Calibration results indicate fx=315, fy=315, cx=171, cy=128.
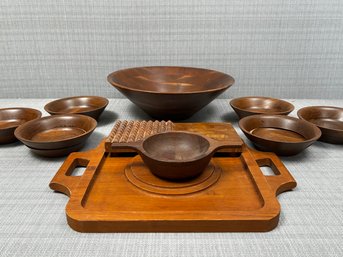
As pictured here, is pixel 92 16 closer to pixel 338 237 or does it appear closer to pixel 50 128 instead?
pixel 50 128

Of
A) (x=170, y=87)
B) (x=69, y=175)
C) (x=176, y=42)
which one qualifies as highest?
(x=176, y=42)

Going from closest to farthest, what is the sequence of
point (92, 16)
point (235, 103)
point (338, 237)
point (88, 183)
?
point (338, 237) < point (88, 183) < point (235, 103) < point (92, 16)

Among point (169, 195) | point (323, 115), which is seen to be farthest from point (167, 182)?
point (323, 115)

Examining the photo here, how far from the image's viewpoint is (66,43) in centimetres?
119

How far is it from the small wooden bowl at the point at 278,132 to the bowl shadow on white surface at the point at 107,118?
42 centimetres

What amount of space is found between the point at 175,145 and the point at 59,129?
13.8 inches

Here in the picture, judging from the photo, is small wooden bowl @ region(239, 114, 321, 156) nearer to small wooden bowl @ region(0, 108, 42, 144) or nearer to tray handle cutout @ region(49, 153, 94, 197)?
tray handle cutout @ region(49, 153, 94, 197)

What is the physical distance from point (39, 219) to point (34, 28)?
87cm

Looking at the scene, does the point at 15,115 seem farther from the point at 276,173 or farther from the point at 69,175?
the point at 276,173

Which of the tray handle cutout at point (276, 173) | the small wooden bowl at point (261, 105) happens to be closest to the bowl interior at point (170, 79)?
the small wooden bowl at point (261, 105)

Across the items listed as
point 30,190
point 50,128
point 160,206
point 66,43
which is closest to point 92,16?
point 66,43

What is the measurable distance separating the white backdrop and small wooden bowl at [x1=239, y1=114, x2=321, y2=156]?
41 cm

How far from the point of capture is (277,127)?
854mm

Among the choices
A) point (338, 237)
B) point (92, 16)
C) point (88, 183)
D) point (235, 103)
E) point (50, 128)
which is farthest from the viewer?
point (92, 16)
